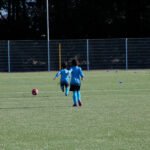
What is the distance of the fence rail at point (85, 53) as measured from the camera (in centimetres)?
3425

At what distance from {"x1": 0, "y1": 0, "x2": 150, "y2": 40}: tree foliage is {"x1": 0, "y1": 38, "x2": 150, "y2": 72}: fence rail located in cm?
691

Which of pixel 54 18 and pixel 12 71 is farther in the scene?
pixel 54 18

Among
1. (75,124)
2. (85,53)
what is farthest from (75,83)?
(85,53)

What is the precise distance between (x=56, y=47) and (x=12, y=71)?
4.40 m

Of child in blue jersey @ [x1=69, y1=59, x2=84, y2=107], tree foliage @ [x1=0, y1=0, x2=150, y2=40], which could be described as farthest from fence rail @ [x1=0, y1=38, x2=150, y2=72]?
child in blue jersey @ [x1=69, y1=59, x2=84, y2=107]

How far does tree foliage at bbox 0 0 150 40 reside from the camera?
41500mm

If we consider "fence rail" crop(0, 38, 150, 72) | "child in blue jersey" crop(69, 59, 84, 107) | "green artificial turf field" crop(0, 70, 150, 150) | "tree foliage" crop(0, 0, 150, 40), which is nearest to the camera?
"green artificial turf field" crop(0, 70, 150, 150)

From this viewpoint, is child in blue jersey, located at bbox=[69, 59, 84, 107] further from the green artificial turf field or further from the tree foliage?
the tree foliage

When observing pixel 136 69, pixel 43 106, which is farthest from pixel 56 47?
pixel 43 106

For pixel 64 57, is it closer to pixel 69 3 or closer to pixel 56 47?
pixel 56 47

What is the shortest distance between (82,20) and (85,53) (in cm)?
859

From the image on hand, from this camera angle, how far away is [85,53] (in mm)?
34781

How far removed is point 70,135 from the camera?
24.8 ft

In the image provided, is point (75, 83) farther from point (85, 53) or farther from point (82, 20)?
point (82, 20)
